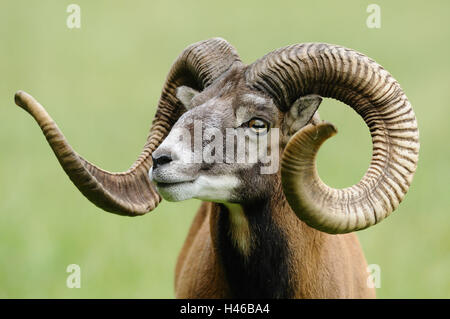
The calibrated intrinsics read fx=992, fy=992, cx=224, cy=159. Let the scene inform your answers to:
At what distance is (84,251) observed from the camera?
1861 centimetres

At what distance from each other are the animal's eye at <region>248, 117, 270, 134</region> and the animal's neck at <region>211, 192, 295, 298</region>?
0.64 m

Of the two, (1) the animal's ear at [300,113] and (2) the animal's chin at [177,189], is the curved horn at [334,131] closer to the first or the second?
(1) the animal's ear at [300,113]

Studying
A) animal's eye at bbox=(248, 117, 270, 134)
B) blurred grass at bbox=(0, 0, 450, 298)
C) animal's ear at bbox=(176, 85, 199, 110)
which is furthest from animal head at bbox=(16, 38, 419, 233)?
blurred grass at bbox=(0, 0, 450, 298)

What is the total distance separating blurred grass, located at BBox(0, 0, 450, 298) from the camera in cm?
1808

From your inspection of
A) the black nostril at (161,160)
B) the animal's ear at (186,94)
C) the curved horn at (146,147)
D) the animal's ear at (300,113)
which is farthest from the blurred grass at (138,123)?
the black nostril at (161,160)

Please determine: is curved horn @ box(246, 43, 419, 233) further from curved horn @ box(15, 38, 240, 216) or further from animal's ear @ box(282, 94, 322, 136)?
curved horn @ box(15, 38, 240, 216)

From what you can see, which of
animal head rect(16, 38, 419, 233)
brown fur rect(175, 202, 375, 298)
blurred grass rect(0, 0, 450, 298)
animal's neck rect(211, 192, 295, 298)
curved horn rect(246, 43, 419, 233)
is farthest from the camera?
blurred grass rect(0, 0, 450, 298)

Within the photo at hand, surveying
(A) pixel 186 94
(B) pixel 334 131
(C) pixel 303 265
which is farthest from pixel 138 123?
(B) pixel 334 131

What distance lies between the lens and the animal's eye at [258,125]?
8.94m
